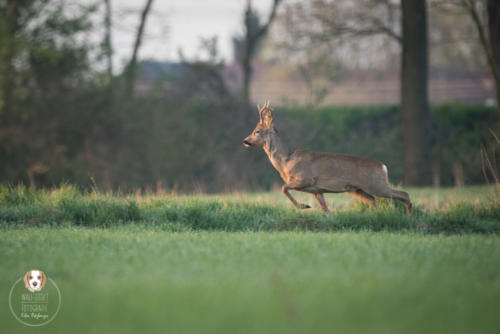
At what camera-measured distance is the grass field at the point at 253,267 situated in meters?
3.49

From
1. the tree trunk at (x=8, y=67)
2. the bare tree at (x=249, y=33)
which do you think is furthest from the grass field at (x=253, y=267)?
the bare tree at (x=249, y=33)

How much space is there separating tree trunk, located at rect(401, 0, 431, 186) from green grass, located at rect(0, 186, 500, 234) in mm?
8868

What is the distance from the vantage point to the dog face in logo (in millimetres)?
4434

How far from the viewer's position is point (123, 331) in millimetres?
3326

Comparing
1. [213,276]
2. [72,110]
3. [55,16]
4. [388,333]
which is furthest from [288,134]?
[388,333]

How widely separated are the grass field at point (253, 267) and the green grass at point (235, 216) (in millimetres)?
23

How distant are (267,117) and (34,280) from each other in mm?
5831

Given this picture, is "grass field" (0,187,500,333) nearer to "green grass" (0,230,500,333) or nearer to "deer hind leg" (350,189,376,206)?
"green grass" (0,230,500,333)

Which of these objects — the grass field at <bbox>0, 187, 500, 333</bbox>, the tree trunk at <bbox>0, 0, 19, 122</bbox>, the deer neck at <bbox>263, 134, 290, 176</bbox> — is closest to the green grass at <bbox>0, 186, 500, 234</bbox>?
the grass field at <bbox>0, 187, 500, 333</bbox>

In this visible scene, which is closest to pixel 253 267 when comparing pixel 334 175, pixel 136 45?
pixel 334 175

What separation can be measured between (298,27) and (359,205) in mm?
12050

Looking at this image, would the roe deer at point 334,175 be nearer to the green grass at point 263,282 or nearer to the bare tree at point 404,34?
the green grass at point 263,282

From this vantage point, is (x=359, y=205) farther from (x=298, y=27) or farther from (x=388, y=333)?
(x=298, y=27)

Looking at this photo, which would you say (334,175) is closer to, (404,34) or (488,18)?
(488,18)
